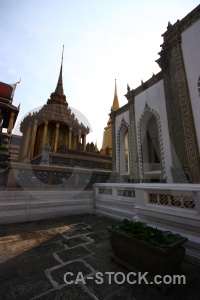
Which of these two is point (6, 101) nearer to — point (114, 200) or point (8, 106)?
point (8, 106)

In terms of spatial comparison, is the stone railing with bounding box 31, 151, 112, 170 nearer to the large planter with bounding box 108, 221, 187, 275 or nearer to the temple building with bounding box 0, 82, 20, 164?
the temple building with bounding box 0, 82, 20, 164

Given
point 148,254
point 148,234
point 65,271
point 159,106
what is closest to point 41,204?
point 65,271

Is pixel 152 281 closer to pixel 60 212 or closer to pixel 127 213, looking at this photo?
pixel 127 213

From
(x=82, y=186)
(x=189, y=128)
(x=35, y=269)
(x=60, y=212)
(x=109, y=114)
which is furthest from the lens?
(x=109, y=114)

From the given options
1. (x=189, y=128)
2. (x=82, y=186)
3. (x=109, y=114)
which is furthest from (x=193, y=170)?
(x=109, y=114)

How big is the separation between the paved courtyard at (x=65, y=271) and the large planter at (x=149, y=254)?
0.49 ft

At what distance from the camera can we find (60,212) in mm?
5344

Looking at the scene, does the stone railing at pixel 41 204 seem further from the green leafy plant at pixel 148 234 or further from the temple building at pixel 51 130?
the temple building at pixel 51 130

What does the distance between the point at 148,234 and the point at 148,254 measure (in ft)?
0.99

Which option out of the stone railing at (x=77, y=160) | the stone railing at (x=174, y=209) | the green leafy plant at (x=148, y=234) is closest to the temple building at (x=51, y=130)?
the stone railing at (x=77, y=160)

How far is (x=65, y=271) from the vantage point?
209 centimetres

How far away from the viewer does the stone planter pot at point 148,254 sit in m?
1.78

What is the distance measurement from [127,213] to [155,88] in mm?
6693

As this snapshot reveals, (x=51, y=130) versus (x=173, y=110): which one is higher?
(x=51, y=130)
